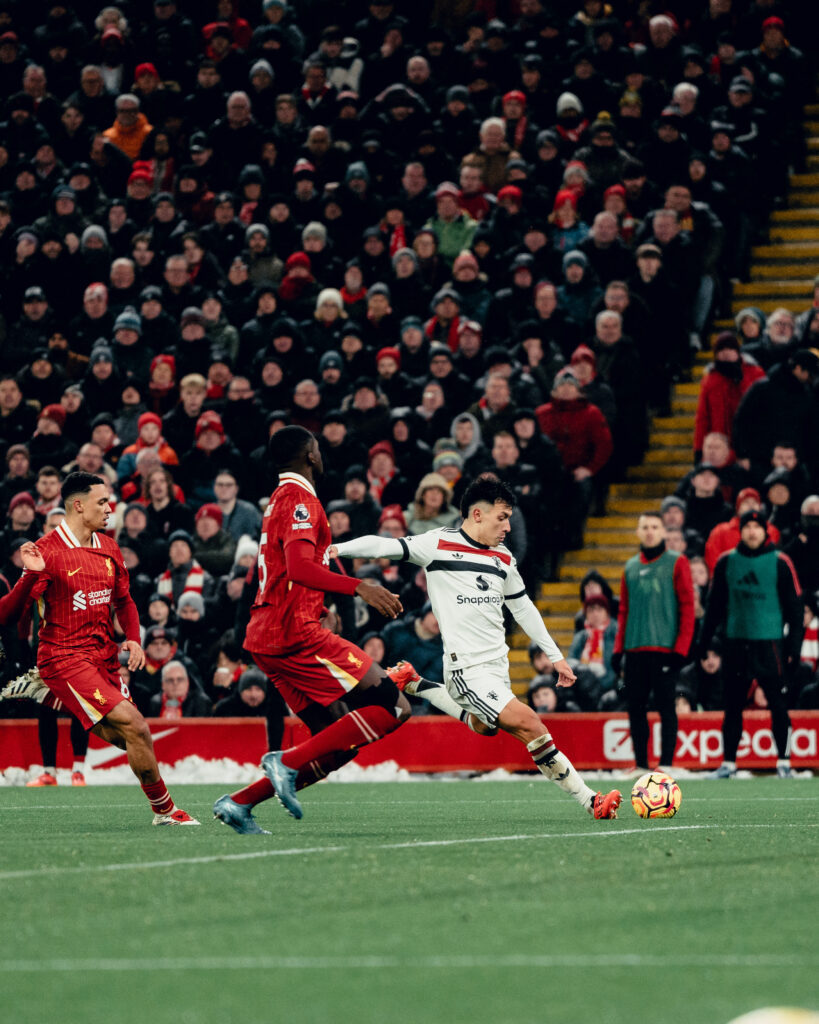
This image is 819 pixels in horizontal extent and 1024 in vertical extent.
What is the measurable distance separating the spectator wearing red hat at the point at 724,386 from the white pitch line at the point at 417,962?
1328 cm

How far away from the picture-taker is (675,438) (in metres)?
20.4

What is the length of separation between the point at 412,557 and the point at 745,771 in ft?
23.6

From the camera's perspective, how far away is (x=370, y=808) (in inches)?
481

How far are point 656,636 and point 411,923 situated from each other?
31.7 ft

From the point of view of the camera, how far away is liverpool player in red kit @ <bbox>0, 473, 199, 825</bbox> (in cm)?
1032

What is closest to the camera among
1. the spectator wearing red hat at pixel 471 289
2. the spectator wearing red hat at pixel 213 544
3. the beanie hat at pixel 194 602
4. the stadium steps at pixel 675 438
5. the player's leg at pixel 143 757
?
the player's leg at pixel 143 757

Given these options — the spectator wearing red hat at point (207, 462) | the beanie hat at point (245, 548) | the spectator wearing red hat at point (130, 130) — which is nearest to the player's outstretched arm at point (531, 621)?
the beanie hat at point (245, 548)

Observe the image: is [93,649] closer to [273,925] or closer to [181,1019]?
[273,925]

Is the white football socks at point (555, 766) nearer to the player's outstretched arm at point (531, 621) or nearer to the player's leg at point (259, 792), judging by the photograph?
the player's outstretched arm at point (531, 621)

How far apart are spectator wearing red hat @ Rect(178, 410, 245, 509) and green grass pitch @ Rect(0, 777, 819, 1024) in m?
9.51

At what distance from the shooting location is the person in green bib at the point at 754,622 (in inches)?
609

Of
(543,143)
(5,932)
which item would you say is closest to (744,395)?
(543,143)

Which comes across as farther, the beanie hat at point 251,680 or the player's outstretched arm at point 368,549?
the beanie hat at point 251,680

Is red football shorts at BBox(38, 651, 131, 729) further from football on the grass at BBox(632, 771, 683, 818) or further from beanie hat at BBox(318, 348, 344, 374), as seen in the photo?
beanie hat at BBox(318, 348, 344, 374)
